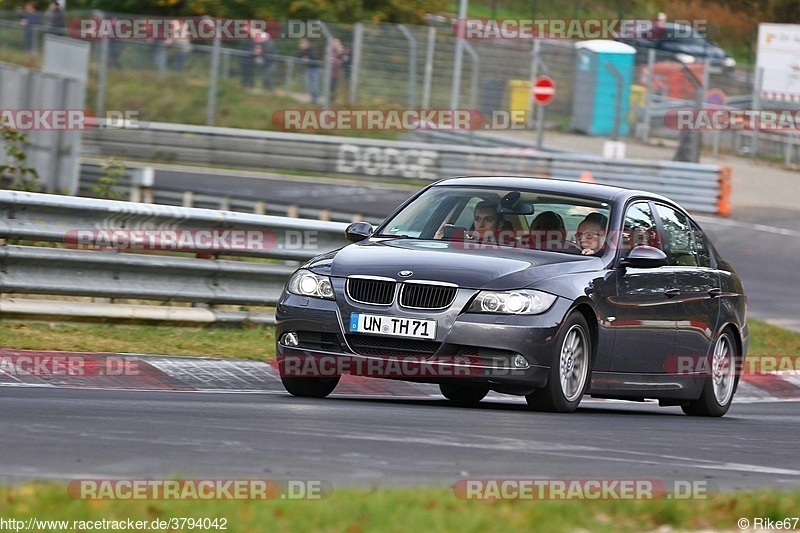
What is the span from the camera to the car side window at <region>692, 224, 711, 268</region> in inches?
456

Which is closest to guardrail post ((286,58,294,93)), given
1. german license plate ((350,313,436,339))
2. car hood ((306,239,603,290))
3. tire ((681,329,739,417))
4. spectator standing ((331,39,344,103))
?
spectator standing ((331,39,344,103))

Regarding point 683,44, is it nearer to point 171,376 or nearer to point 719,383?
point 719,383

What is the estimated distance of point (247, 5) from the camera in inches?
1709

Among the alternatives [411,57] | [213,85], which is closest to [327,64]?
[411,57]

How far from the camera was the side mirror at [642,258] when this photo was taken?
1022 cm

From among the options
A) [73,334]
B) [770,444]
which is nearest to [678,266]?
[770,444]

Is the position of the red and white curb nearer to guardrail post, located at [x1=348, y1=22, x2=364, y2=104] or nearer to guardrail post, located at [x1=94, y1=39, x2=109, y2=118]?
guardrail post, located at [x1=348, y1=22, x2=364, y2=104]

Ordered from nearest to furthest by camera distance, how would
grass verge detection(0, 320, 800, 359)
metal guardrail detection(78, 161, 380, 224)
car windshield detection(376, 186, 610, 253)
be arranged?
1. car windshield detection(376, 186, 610, 253)
2. grass verge detection(0, 320, 800, 359)
3. metal guardrail detection(78, 161, 380, 224)

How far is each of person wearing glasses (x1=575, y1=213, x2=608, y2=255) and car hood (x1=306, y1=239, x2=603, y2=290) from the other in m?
0.15

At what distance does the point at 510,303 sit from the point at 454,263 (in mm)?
450

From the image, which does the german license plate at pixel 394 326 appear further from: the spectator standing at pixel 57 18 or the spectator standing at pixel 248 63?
the spectator standing at pixel 57 18

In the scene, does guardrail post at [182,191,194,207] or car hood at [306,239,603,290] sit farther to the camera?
guardrail post at [182,191,194,207]

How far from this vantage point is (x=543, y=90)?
3381 centimetres

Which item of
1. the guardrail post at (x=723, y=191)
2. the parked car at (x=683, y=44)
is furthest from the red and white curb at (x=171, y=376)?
the parked car at (x=683, y=44)
